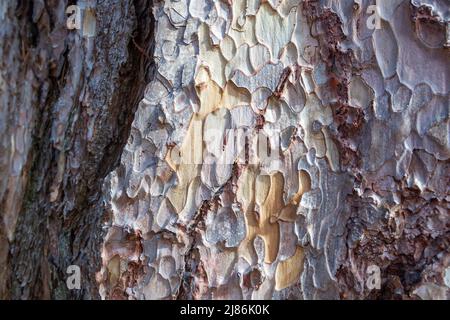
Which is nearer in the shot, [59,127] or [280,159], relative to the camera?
[280,159]

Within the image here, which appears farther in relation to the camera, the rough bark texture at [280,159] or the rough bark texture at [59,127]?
the rough bark texture at [59,127]

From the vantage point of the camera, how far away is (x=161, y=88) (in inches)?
31.9

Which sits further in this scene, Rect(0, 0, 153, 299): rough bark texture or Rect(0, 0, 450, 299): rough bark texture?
Rect(0, 0, 153, 299): rough bark texture

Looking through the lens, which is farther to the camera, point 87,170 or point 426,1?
point 87,170

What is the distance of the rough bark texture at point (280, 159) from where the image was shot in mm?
774

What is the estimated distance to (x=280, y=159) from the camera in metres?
0.81

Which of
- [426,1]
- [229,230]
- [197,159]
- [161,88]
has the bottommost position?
[229,230]

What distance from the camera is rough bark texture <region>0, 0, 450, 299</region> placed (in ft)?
2.54

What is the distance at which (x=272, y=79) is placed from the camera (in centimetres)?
81
